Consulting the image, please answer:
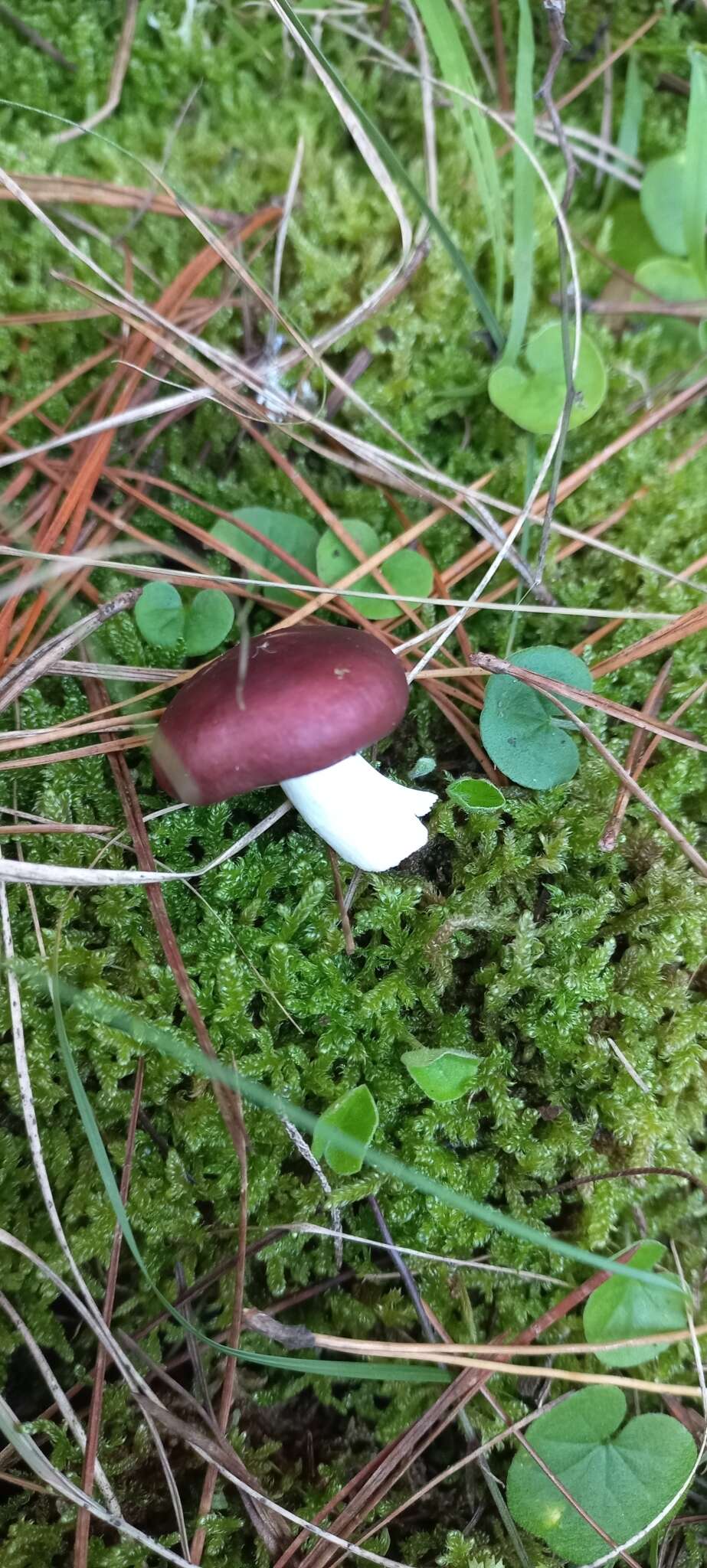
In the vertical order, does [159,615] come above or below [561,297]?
below

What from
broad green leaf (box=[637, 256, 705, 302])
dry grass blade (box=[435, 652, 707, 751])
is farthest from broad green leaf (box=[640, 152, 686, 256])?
dry grass blade (box=[435, 652, 707, 751])

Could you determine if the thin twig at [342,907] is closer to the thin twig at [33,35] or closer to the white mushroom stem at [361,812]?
the white mushroom stem at [361,812]

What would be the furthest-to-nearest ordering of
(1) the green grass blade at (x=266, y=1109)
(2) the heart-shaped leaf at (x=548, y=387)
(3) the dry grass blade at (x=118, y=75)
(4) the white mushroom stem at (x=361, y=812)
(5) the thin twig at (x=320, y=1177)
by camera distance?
(3) the dry grass blade at (x=118, y=75) → (2) the heart-shaped leaf at (x=548, y=387) → (4) the white mushroom stem at (x=361, y=812) → (5) the thin twig at (x=320, y=1177) → (1) the green grass blade at (x=266, y=1109)

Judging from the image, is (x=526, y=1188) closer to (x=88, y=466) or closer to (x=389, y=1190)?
(x=389, y=1190)

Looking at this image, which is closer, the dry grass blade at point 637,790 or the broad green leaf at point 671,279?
the dry grass blade at point 637,790

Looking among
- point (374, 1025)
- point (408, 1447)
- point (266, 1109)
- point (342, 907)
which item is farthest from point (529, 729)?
point (408, 1447)

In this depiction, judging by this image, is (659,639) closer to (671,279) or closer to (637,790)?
(637,790)

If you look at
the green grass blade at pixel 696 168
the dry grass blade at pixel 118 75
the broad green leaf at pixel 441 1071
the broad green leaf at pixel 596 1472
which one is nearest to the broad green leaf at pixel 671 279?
the green grass blade at pixel 696 168
